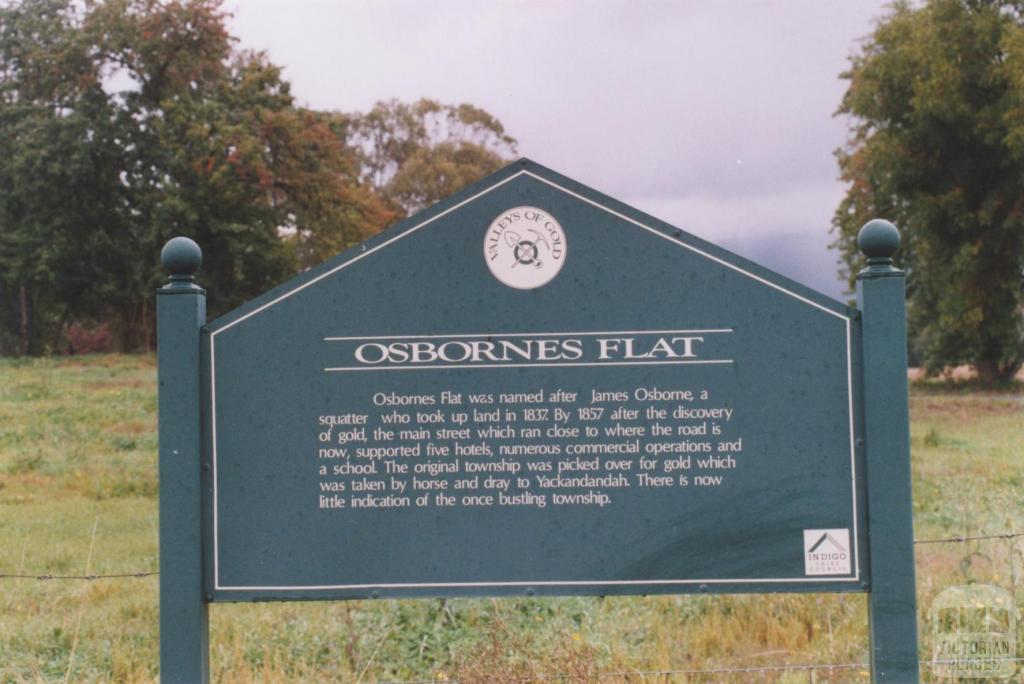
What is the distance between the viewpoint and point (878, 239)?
393 centimetres

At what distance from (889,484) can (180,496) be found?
2610mm

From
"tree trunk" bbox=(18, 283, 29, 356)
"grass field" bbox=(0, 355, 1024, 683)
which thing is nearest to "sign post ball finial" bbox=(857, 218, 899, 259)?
"grass field" bbox=(0, 355, 1024, 683)

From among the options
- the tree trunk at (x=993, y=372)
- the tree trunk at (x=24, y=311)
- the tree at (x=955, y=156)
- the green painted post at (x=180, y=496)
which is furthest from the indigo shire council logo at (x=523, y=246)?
the tree trunk at (x=993, y=372)

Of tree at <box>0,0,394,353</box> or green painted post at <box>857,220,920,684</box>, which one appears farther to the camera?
tree at <box>0,0,394,353</box>

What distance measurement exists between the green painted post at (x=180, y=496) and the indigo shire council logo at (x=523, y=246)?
1.11 m

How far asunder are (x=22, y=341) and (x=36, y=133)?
5.52 m

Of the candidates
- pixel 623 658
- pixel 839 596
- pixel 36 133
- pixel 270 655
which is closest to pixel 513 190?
pixel 623 658

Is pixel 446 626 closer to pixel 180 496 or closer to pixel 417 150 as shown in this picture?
pixel 180 496

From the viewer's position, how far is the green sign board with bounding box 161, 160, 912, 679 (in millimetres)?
3873

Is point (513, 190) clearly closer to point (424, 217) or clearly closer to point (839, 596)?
point (424, 217)

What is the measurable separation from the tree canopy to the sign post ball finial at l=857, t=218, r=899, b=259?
26089mm

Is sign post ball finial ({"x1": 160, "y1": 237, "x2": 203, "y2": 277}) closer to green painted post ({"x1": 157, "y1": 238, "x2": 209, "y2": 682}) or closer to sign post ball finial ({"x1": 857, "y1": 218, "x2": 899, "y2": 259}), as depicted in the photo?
green painted post ({"x1": 157, "y1": 238, "x2": 209, "y2": 682})

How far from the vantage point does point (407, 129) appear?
145ft

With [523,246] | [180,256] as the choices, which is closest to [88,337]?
[180,256]
